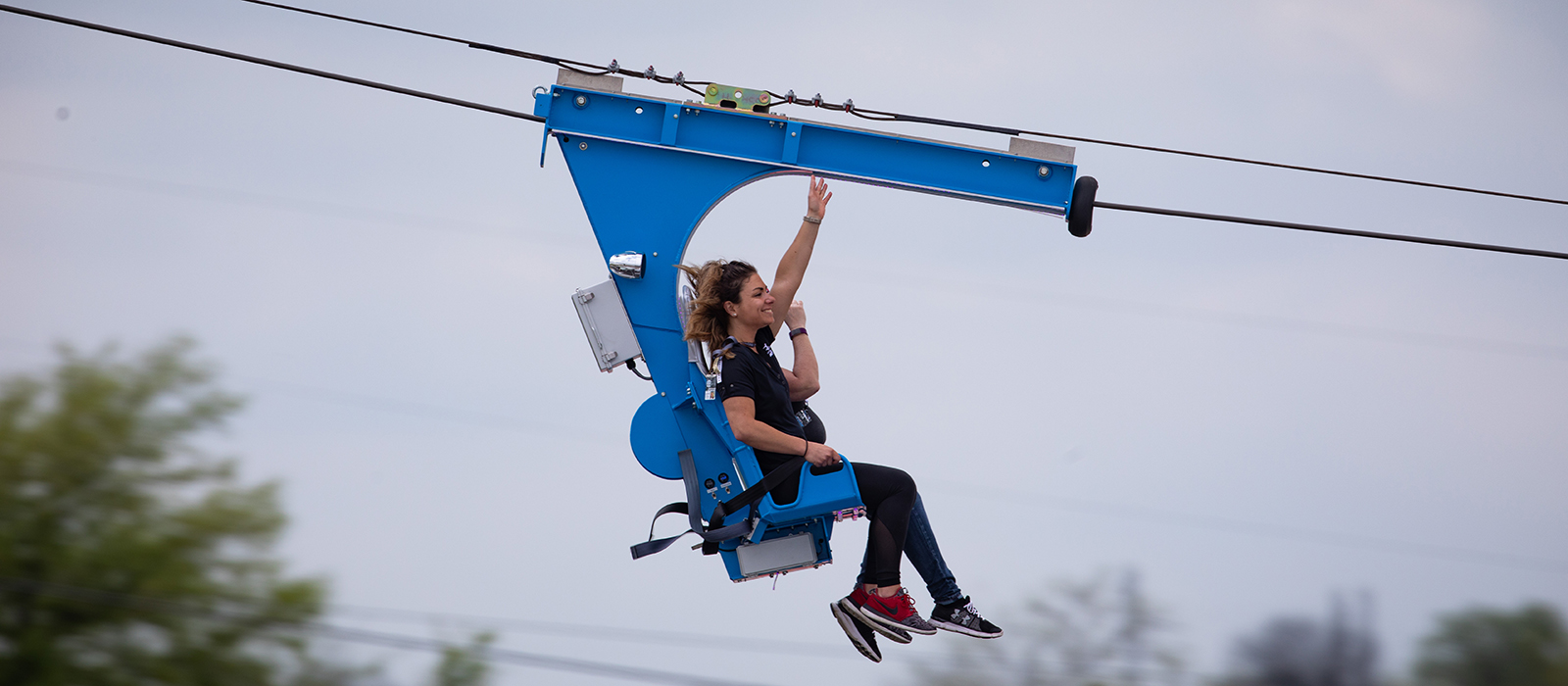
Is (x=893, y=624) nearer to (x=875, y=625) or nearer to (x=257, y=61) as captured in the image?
(x=875, y=625)

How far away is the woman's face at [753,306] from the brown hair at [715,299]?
0.10 feet

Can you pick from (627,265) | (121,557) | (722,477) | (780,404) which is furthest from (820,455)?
(121,557)

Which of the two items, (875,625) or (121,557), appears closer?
(875,625)

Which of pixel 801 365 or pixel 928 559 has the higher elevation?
pixel 801 365

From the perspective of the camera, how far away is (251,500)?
10.1 meters

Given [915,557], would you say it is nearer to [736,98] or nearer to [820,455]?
[820,455]

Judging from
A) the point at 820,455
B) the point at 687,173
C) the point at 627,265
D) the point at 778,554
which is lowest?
the point at 778,554

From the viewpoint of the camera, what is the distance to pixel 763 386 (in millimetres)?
5406

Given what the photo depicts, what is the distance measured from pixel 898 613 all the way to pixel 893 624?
0.06m

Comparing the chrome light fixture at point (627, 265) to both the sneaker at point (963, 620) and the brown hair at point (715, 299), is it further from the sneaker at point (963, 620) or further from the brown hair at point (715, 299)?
the sneaker at point (963, 620)

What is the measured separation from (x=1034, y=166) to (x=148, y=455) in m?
8.37

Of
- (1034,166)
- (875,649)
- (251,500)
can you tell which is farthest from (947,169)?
(251,500)

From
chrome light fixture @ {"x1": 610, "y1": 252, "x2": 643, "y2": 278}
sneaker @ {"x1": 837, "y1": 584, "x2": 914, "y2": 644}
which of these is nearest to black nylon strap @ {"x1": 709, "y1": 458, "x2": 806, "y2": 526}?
sneaker @ {"x1": 837, "y1": 584, "x2": 914, "y2": 644}

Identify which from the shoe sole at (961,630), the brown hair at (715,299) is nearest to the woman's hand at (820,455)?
the brown hair at (715,299)
